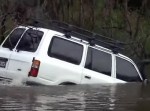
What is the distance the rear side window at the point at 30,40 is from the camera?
12.0 meters

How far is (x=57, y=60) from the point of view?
1192cm

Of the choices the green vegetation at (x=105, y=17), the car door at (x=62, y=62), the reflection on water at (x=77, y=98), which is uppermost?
the green vegetation at (x=105, y=17)

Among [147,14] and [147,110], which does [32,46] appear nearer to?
[147,110]

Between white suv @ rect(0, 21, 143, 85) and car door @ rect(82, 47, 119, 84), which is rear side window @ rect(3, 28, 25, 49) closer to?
white suv @ rect(0, 21, 143, 85)

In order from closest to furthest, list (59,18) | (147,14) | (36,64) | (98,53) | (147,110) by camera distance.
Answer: (147,110) < (36,64) < (98,53) < (59,18) < (147,14)

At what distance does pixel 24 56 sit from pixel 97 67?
5.69 feet

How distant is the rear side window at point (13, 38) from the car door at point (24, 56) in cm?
20

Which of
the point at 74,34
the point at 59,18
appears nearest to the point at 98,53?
the point at 74,34

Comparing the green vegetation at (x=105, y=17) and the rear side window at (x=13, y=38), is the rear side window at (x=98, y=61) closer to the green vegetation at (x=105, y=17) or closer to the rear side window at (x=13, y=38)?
the rear side window at (x=13, y=38)

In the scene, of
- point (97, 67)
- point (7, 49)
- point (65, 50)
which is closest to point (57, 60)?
point (65, 50)

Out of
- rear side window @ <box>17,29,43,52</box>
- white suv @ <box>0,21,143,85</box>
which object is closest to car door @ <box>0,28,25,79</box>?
white suv @ <box>0,21,143,85</box>

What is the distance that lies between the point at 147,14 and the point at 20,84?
44.0 ft

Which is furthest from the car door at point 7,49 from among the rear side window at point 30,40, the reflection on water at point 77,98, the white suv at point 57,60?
the reflection on water at point 77,98

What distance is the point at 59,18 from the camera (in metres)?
21.3
